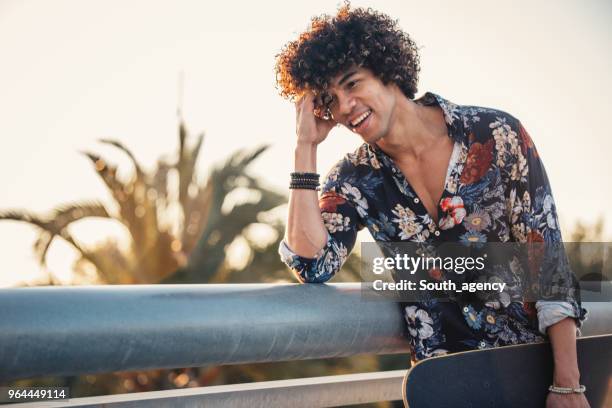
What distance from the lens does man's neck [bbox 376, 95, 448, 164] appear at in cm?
248

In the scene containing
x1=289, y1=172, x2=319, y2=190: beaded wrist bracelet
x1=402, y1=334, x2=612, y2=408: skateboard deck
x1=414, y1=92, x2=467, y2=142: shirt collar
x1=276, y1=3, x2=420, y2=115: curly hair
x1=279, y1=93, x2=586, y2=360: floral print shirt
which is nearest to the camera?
x1=402, y1=334, x2=612, y2=408: skateboard deck

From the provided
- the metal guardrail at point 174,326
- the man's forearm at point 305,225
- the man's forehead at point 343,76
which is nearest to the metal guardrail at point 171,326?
the metal guardrail at point 174,326

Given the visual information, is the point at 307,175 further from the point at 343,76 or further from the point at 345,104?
the point at 343,76

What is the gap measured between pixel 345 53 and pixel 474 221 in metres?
0.86

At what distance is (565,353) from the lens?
6.45 feet

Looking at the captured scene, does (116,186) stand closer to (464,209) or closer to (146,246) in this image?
(146,246)

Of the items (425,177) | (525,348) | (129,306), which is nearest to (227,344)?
(129,306)

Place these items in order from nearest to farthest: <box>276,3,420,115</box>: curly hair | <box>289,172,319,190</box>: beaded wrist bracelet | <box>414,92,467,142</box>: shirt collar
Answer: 1. <box>414,92,467,142</box>: shirt collar
2. <box>289,172,319,190</box>: beaded wrist bracelet
3. <box>276,3,420,115</box>: curly hair

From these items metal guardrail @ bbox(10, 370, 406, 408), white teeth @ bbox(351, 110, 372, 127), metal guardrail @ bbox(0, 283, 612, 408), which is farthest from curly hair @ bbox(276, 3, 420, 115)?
metal guardrail @ bbox(10, 370, 406, 408)

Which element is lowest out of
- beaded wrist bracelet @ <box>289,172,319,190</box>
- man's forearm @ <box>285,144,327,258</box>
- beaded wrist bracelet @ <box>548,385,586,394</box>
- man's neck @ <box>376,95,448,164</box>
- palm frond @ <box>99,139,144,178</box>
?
beaded wrist bracelet @ <box>548,385,586,394</box>

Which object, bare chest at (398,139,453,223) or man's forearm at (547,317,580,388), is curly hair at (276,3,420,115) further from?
man's forearm at (547,317,580,388)

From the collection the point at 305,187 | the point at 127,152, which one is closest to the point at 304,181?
the point at 305,187

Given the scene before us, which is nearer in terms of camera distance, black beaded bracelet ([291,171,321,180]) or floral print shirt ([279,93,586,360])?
floral print shirt ([279,93,586,360])

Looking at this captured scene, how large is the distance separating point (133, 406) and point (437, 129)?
1.55m
